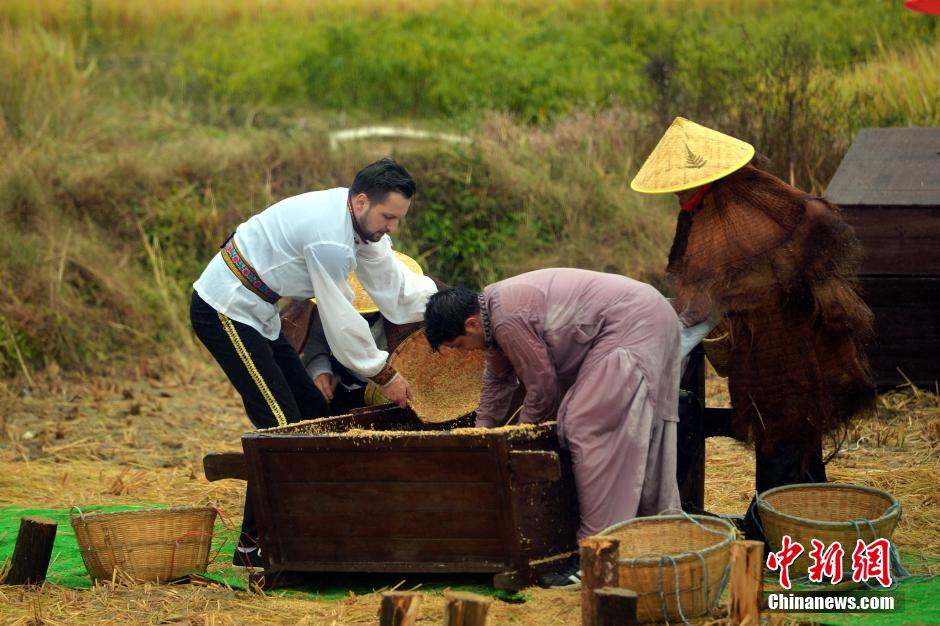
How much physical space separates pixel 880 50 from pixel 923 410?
21.5 feet

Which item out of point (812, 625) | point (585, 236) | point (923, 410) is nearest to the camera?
point (812, 625)

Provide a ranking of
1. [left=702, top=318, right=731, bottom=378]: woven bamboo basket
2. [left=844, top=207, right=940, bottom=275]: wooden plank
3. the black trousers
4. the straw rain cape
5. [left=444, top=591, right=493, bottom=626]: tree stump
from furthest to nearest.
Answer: [left=844, top=207, right=940, bottom=275]: wooden plank → the black trousers → [left=702, top=318, right=731, bottom=378]: woven bamboo basket → the straw rain cape → [left=444, top=591, right=493, bottom=626]: tree stump

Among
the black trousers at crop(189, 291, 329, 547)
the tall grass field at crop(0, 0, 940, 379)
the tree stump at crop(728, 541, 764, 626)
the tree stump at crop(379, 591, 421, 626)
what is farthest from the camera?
the tall grass field at crop(0, 0, 940, 379)

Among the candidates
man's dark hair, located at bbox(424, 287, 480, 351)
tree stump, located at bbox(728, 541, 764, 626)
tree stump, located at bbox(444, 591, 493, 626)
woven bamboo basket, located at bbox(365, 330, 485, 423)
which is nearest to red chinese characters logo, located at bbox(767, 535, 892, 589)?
tree stump, located at bbox(728, 541, 764, 626)

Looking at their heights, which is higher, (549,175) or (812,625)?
(549,175)

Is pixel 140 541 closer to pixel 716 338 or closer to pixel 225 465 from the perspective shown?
pixel 225 465

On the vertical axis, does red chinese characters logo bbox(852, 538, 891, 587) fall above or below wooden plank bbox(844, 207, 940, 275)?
below

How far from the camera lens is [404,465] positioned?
195 inches

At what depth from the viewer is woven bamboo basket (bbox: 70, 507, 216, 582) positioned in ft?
17.3

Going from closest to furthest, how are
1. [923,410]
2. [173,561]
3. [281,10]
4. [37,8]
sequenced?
[173,561] → [923,410] → [37,8] → [281,10]

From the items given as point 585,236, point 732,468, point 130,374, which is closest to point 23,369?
point 130,374

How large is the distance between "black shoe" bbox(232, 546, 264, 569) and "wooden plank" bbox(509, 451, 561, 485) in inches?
56.8

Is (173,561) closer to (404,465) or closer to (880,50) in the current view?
(404,465)

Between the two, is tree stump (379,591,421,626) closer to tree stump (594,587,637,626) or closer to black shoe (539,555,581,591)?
tree stump (594,587,637,626)
